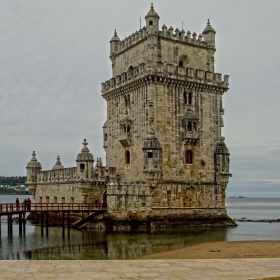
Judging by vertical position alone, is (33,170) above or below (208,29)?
below

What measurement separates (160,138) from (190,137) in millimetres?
3003

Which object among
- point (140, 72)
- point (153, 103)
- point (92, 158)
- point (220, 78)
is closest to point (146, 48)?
point (140, 72)

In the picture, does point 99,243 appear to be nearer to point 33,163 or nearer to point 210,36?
point 210,36

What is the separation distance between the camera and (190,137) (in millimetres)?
43062

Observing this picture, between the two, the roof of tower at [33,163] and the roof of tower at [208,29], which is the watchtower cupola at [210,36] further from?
the roof of tower at [33,163]

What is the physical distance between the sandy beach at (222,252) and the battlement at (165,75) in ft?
56.5

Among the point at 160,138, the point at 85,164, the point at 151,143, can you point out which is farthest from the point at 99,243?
the point at 85,164

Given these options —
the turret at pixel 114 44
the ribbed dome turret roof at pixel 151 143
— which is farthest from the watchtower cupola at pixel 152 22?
the ribbed dome turret roof at pixel 151 143

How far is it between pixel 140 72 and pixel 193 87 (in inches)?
214

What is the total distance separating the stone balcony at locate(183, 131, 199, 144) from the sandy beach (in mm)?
13749

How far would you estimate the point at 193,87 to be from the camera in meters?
44.5

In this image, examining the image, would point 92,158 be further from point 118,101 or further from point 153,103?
point 153,103

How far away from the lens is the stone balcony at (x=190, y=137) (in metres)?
43.0

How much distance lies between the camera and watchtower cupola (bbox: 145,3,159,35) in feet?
140
